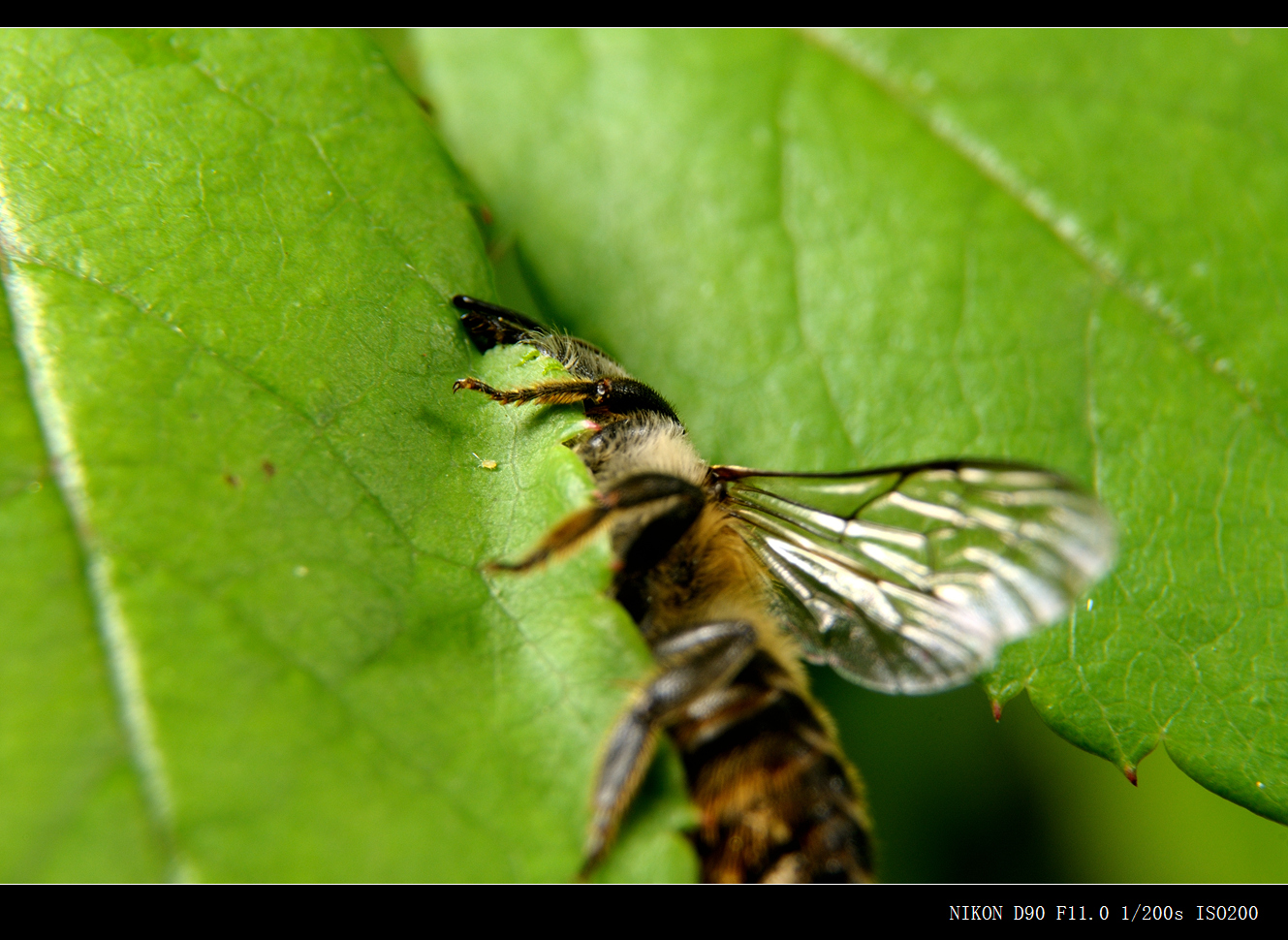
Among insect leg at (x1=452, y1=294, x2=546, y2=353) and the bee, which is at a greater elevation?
insect leg at (x1=452, y1=294, x2=546, y2=353)

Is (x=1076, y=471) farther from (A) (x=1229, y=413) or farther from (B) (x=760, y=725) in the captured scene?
(B) (x=760, y=725)

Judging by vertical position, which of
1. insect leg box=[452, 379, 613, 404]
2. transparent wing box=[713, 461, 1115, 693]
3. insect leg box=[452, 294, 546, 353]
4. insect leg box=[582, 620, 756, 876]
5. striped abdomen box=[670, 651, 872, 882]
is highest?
insect leg box=[452, 294, 546, 353]

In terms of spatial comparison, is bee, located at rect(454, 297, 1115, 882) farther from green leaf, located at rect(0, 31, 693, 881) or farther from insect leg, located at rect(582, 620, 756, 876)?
green leaf, located at rect(0, 31, 693, 881)

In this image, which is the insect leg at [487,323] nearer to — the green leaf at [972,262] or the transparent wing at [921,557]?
the green leaf at [972,262]

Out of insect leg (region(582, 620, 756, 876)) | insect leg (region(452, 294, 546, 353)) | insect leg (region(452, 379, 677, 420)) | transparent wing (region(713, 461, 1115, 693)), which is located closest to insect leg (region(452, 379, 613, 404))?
insect leg (region(452, 379, 677, 420))

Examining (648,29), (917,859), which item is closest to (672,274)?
(648,29)

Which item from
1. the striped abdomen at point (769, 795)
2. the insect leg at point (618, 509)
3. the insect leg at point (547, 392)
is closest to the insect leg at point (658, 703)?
the striped abdomen at point (769, 795)
